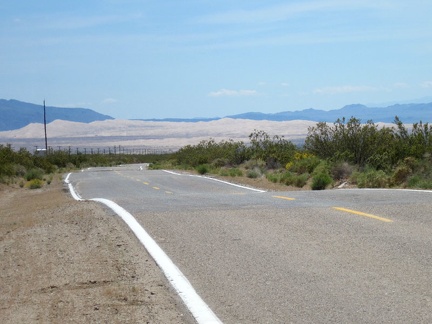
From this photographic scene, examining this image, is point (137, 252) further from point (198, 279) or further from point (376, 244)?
point (376, 244)

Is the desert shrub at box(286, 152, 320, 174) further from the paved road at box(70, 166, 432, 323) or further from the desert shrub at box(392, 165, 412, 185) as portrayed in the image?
the paved road at box(70, 166, 432, 323)

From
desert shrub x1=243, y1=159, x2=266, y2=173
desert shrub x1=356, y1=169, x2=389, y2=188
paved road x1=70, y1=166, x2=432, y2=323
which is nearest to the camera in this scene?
paved road x1=70, y1=166, x2=432, y2=323

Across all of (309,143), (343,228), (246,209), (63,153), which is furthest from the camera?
(63,153)

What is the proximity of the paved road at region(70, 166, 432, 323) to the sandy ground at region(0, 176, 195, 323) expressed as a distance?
1.59ft

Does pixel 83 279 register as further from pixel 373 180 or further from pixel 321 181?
pixel 321 181

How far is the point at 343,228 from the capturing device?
469 inches

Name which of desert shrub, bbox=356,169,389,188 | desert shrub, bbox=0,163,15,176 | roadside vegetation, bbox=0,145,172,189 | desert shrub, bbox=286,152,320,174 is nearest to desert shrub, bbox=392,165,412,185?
desert shrub, bbox=356,169,389,188

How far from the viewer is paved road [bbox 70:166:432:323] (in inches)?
277

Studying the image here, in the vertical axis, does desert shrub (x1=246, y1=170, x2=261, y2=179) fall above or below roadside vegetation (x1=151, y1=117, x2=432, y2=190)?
below

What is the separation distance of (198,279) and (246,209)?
22.5ft

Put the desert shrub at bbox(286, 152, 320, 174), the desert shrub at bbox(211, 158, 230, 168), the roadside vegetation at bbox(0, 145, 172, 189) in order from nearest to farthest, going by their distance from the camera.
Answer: the desert shrub at bbox(286, 152, 320, 174), the roadside vegetation at bbox(0, 145, 172, 189), the desert shrub at bbox(211, 158, 230, 168)

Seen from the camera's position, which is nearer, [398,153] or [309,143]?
[398,153]

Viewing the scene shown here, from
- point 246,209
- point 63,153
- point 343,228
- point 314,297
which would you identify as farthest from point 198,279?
point 63,153

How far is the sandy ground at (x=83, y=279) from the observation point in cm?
727
